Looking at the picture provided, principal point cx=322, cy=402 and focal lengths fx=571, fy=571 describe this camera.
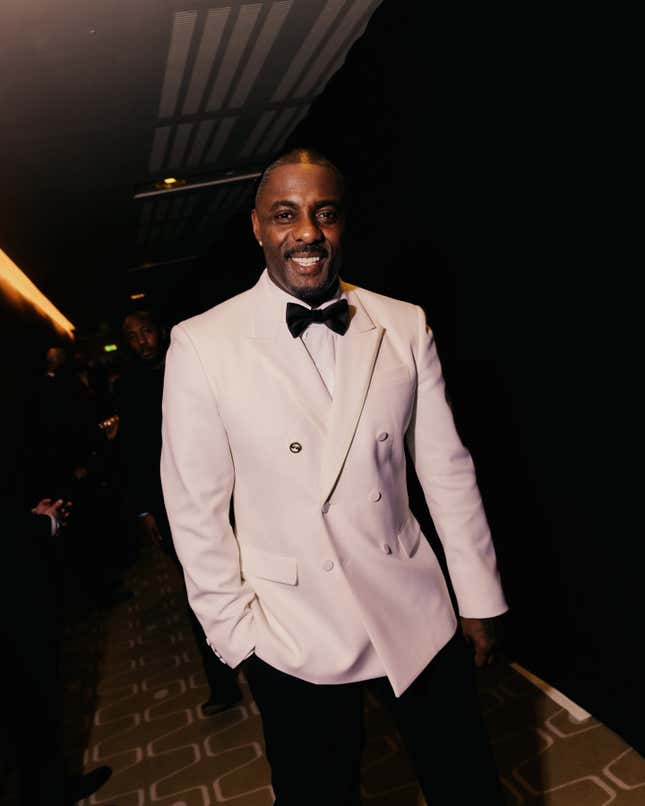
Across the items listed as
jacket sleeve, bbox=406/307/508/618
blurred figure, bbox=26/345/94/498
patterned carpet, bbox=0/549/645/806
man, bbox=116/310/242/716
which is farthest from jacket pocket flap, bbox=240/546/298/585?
blurred figure, bbox=26/345/94/498

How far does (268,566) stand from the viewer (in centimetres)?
134

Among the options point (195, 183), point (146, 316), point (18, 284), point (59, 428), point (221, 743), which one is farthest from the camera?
point (18, 284)

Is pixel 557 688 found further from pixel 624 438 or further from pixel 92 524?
pixel 92 524

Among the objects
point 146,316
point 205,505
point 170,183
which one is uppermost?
point 170,183

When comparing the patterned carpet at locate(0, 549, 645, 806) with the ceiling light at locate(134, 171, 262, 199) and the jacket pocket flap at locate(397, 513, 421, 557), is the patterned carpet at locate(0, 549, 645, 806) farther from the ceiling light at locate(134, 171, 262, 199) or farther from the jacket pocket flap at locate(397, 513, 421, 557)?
the ceiling light at locate(134, 171, 262, 199)

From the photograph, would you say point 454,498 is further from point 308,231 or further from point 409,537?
point 308,231

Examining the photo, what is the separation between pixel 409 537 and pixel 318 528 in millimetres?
272

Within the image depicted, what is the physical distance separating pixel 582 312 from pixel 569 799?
1.65 m

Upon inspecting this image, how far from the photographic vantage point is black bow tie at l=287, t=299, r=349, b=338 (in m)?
1.40

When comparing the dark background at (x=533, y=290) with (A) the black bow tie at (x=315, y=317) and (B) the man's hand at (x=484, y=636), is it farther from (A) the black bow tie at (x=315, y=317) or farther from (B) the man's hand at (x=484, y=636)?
(A) the black bow tie at (x=315, y=317)

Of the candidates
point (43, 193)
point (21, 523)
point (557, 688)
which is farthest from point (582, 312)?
point (43, 193)

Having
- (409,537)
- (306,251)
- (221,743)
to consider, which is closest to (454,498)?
(409,537)

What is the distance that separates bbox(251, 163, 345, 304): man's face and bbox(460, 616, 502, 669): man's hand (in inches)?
36.1

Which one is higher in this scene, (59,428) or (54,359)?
A: (54,359)
